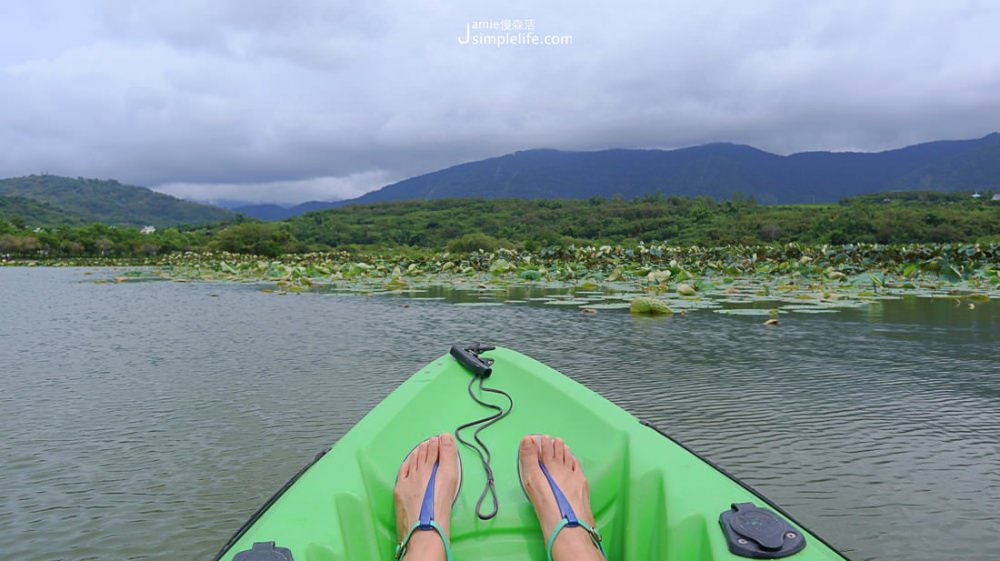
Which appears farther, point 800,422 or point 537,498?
point 800,422

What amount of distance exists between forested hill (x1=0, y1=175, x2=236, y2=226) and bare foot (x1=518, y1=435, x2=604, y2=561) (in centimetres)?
12035

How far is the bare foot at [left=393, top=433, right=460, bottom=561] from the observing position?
162cm

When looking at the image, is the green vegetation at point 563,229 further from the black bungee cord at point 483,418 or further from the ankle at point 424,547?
the ankle at point 424,547

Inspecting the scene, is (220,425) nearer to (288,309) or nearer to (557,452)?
(557,452)

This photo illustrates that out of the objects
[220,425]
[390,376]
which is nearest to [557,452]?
[220,425]

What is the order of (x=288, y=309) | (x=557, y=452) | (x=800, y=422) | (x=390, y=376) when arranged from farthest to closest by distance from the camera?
(x=288, y=309), (x=390, y=376), (x=800, y=422), (x=557, y=452)

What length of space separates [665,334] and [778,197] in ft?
688

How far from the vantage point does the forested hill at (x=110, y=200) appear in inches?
4653

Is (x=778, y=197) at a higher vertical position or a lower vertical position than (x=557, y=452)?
higher

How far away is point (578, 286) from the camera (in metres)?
10.9

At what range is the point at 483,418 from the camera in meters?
2.38

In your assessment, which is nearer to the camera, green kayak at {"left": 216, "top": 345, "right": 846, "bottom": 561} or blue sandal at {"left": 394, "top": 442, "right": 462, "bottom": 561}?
green kayak at {"left": 216, "top": 345, "right": 846, "bottom": 561}

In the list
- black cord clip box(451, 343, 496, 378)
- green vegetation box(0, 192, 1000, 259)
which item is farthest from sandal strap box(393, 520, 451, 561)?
green vegetation box(0, 192, 1000, 259)

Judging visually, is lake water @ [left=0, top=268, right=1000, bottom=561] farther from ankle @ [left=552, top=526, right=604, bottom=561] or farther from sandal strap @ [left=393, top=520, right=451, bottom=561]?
ankle @ [left=552, top=526, right=604, bottom=561]
